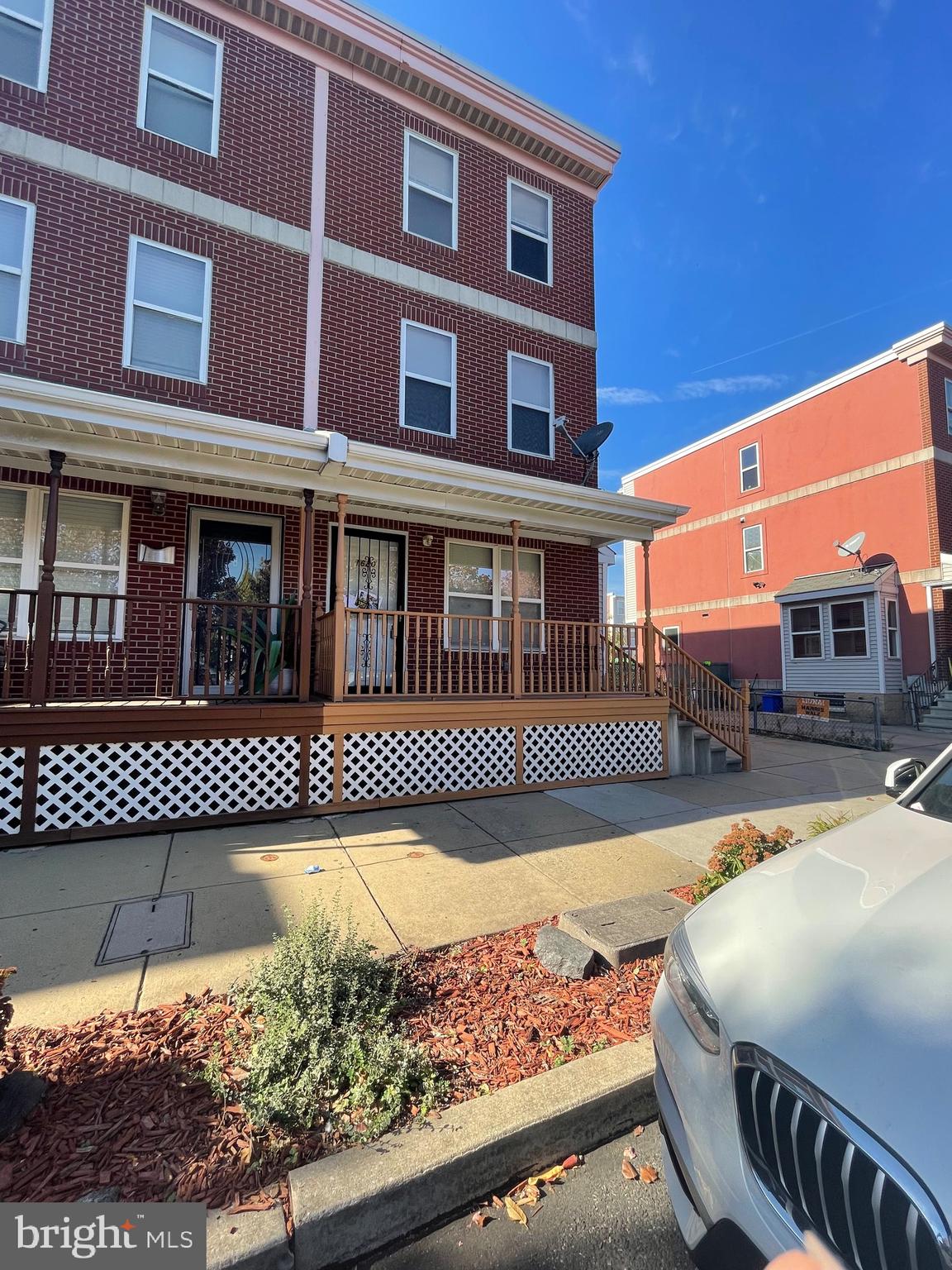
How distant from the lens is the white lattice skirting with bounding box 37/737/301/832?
17.9 feet

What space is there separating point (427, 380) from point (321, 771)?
607 cm

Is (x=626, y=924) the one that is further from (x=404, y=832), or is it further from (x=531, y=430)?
(x=531, y=430)

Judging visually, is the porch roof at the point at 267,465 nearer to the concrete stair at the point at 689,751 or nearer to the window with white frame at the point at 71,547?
the window with white frame at the point at 71,547

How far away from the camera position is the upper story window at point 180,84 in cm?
753

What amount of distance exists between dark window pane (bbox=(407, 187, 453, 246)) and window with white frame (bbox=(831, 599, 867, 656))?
1447 cm

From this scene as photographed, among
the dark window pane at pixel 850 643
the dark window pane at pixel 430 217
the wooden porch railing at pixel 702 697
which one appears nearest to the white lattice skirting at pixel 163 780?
the wooden porch railing at pixel 702 697

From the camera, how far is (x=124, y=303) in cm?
711

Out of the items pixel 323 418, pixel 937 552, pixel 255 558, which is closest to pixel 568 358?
pixel 323 418

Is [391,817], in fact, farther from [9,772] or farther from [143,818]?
[9,772]

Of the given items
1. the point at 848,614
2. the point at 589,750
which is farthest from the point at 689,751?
the point at 848,614

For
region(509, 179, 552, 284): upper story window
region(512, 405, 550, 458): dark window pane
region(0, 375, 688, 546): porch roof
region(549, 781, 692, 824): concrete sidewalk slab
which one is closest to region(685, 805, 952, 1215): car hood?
region(549, 781, 692, 824): concrete sidewalk slab

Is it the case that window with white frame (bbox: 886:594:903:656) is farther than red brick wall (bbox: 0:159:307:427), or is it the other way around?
window with white frame (bbox: 886:594:903:656)

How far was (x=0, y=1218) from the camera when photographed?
1.65 meters

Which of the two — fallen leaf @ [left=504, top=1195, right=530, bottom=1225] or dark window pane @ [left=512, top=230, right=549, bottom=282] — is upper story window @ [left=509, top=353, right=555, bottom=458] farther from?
fallen leaf @ [left=504, top=1195, right=530, bottom=1225]
